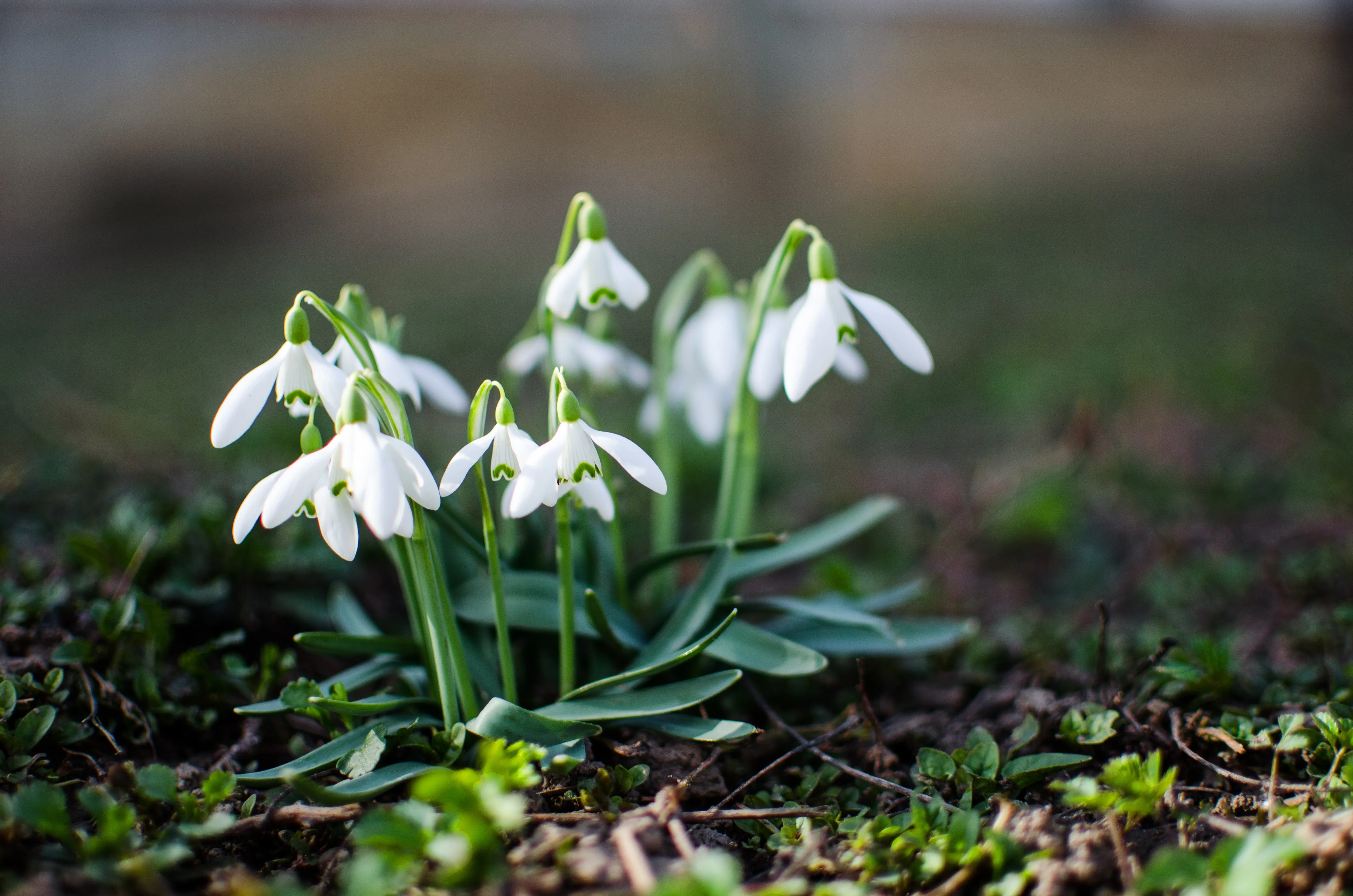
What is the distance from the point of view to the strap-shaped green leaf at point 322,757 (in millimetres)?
1014

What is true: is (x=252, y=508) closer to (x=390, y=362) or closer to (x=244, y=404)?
(x=244, y=404)

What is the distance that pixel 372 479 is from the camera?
867mm

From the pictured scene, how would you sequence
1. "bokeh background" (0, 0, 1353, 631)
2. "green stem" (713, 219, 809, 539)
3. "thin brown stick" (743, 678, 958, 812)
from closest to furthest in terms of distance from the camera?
1. "thin brown stick" (743, 678, 958, 812)
2. "green stem" (713, 219, 809, 539)
3. "bokeh background" (0, 0, 1353, 631)

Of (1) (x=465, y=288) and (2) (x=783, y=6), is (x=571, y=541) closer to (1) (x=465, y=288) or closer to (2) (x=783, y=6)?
(1) (x=465, y=288)

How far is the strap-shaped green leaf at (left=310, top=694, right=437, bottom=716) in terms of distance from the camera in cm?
104

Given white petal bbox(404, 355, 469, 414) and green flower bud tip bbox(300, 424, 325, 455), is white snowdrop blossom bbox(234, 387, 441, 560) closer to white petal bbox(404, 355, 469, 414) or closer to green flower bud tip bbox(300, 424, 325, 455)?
green flower bud tip bbox(300, 424, 325, 455)

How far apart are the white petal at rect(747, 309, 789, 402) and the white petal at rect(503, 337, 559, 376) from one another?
307 mm

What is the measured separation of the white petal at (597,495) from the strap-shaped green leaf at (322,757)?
13.0 inches

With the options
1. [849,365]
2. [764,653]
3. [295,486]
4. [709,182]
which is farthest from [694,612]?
[709,182]

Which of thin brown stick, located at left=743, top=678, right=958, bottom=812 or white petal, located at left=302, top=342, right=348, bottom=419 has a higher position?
white petal, located at left=302, top=342, right=348, bottom=419

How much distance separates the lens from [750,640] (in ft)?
3.96

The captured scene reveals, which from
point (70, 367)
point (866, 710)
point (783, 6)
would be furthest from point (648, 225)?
point (866, 710)

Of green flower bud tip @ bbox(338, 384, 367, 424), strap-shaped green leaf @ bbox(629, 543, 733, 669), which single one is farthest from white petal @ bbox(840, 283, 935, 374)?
green flower bud tip @ bbox(338, 384, 367, 424)

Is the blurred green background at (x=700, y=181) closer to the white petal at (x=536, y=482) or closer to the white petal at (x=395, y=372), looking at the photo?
the white petal at (x=395, y=372)
